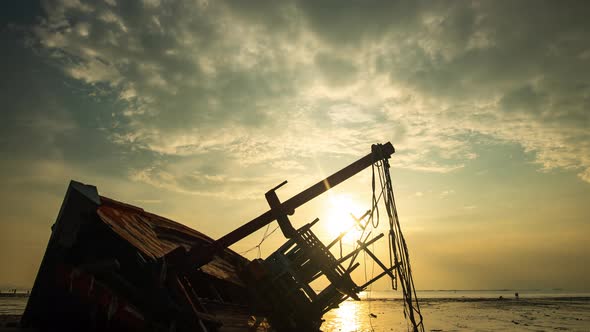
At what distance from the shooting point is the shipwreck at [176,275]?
269 inches

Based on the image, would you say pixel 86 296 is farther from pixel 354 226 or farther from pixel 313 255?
pixel 354 226

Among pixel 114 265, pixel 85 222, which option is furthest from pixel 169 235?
pixel 114 265

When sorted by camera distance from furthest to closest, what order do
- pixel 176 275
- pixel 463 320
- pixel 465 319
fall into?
1. pixel 465 319
2. pixel 463 320
3. pixel 176 275

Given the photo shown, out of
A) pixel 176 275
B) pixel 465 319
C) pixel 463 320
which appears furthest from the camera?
pixel 465 319

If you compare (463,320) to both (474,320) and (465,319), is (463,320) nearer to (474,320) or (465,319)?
(474,320)

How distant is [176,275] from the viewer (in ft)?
24.0

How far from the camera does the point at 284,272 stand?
971 cm

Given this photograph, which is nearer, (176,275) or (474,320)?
(176,275)

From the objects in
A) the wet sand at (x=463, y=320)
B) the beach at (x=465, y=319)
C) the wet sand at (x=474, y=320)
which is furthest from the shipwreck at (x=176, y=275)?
the wet sand at (x=474, y=320)

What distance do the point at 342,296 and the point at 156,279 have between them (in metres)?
5.41

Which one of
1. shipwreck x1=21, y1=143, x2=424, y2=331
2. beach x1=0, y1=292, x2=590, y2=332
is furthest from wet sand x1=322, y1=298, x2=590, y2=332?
shipwreck x1=21, y1=143, x2=424, y2=331

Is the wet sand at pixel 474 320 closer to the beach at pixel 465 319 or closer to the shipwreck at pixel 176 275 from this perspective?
the beach at pixel 465 319

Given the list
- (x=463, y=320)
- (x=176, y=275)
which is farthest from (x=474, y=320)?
(x=176, y=275)

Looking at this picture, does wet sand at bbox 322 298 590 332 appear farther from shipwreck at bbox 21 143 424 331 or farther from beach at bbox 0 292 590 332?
shipwreck at bbox 21 143 424 331
